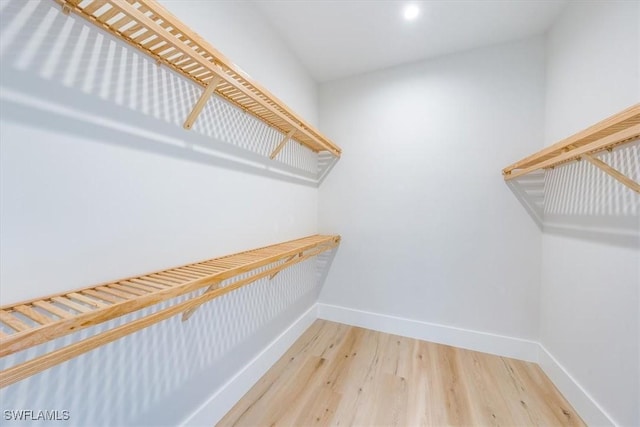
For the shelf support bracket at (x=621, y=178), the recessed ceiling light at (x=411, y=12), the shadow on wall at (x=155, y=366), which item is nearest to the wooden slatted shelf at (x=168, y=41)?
the shadow on wall at (x=155, y=366)

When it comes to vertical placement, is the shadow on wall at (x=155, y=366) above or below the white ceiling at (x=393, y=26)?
below

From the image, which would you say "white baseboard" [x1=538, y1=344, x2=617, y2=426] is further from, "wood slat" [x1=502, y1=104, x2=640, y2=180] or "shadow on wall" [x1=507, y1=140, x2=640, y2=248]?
"wood slat" [x1=502, y1=104, x2=640, y2=180]

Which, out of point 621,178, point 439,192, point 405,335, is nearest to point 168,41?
point 621,178

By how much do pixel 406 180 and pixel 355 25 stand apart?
1.16 m

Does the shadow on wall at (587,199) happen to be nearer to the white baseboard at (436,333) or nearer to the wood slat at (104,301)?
the white baseboard at (436,333)

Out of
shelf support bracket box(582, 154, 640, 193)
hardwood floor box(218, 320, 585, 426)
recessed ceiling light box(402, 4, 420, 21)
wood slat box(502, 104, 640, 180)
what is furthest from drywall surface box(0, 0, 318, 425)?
shelf support bracket box(582, 154, 640, 193)

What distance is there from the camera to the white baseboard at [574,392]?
116cm

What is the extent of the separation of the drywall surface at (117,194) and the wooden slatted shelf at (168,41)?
0.04 meters

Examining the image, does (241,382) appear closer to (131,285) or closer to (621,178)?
(131,285)

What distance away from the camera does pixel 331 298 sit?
2.35 meters

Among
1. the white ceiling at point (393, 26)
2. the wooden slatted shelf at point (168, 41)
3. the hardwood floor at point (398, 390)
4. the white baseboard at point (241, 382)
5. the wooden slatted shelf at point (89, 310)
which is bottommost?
the hardwood floor at point (398, 390)

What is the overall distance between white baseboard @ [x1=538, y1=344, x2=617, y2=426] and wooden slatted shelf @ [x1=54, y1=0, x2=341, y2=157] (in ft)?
6.84

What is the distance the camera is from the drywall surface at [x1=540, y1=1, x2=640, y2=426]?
3.44ft

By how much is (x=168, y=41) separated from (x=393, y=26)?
149 centimetres
